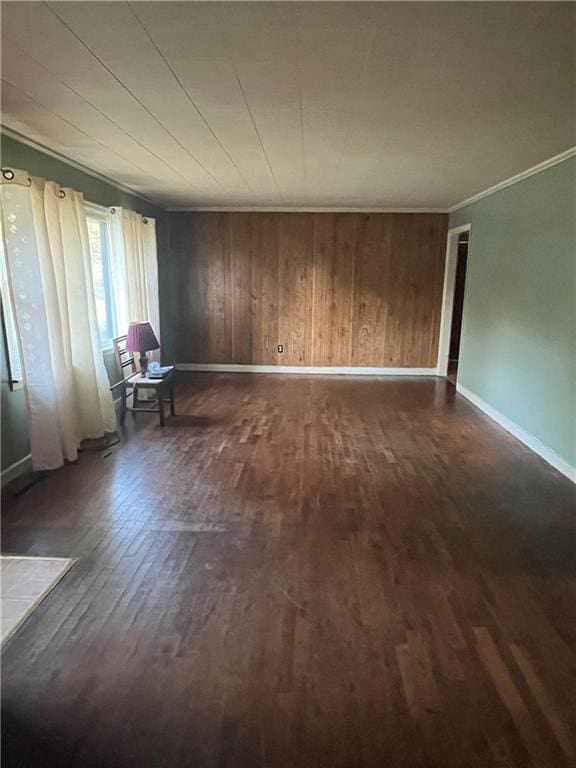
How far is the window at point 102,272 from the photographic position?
15.5ft

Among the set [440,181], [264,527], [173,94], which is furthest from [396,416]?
[173,94]

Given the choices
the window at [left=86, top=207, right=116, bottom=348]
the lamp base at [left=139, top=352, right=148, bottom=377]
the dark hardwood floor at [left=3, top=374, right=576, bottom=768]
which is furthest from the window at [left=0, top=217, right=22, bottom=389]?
the lamp base at [left=139, top=352, right=148, bottom=377]

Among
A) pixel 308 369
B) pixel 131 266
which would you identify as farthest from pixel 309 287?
pixel 131 266

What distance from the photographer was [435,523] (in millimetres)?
2893

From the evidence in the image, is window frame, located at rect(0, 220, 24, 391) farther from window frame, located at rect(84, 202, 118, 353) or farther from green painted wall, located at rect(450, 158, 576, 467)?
green painted wall, located at rect(450, 158, 576, 467)

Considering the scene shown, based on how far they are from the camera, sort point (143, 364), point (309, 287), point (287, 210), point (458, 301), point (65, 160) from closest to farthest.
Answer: point (65, 160) < point (143, 364) < point (287, 210) < point (309, 287) < point (458, 301)

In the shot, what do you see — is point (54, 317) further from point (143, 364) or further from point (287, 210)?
point (287, 210)

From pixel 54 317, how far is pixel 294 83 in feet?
7.55

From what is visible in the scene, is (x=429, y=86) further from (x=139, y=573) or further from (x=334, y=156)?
(x=139, y=573)

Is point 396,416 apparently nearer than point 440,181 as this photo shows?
No

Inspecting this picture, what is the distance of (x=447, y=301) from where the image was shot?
22.5ft

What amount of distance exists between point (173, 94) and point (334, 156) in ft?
5.31

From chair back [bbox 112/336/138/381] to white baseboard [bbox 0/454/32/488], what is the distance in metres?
1.32

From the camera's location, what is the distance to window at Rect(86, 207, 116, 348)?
473 cm
